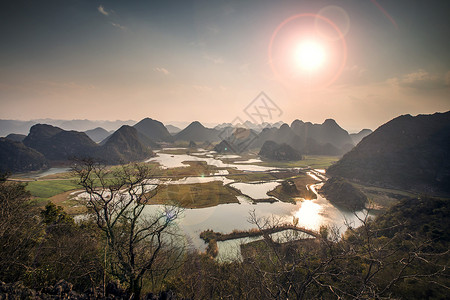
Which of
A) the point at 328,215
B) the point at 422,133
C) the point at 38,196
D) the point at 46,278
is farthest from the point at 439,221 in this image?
the point at 38,196

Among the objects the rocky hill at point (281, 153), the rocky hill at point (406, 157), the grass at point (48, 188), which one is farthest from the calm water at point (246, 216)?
the rocky hill at point (281, 153)

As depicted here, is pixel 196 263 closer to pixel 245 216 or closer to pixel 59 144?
pixel 245 216

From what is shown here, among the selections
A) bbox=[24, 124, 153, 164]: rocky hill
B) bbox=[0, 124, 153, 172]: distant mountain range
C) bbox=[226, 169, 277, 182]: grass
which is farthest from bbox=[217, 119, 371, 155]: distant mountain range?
bbox=[226, 169, 277, 182]: grass

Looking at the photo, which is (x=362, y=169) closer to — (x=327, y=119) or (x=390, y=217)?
(x=390, y=217)

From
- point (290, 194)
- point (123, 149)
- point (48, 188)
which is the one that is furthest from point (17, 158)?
point (290, 194)

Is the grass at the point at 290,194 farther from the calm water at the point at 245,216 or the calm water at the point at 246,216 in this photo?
the calm water at the point at 246,216
